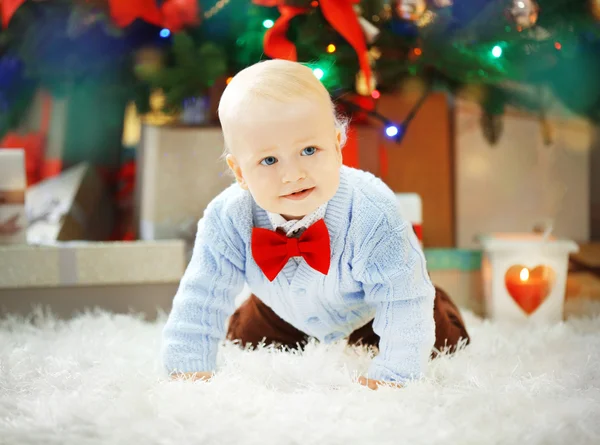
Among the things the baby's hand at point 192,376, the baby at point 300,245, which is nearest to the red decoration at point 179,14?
the baby at point 300,245

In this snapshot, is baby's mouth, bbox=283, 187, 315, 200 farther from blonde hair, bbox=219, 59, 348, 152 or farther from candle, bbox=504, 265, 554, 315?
candle, bbox=504, 265, 554, 315

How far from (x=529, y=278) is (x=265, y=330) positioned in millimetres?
538

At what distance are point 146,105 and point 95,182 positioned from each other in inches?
11.0

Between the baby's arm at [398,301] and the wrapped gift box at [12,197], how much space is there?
2.47 feet

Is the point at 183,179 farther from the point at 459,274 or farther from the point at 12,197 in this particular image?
the point at 459,274

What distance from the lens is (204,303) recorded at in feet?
3.14

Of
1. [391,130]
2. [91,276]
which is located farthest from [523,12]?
[91,276]

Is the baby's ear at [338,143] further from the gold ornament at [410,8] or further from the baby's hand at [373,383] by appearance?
the gold ornament at [410,8]

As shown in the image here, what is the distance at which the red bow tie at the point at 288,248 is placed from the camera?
0.91 meters

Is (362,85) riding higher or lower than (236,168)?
higher

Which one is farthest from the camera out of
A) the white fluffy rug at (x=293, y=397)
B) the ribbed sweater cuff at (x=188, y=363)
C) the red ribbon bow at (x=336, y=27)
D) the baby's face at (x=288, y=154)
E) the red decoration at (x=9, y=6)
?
the red decoration at (x=9, y=6)

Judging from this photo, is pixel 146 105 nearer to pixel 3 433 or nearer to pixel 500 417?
pixel 3 433

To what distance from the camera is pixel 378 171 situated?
145 cm

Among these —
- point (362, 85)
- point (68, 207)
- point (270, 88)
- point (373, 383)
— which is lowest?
point (373, 383)
